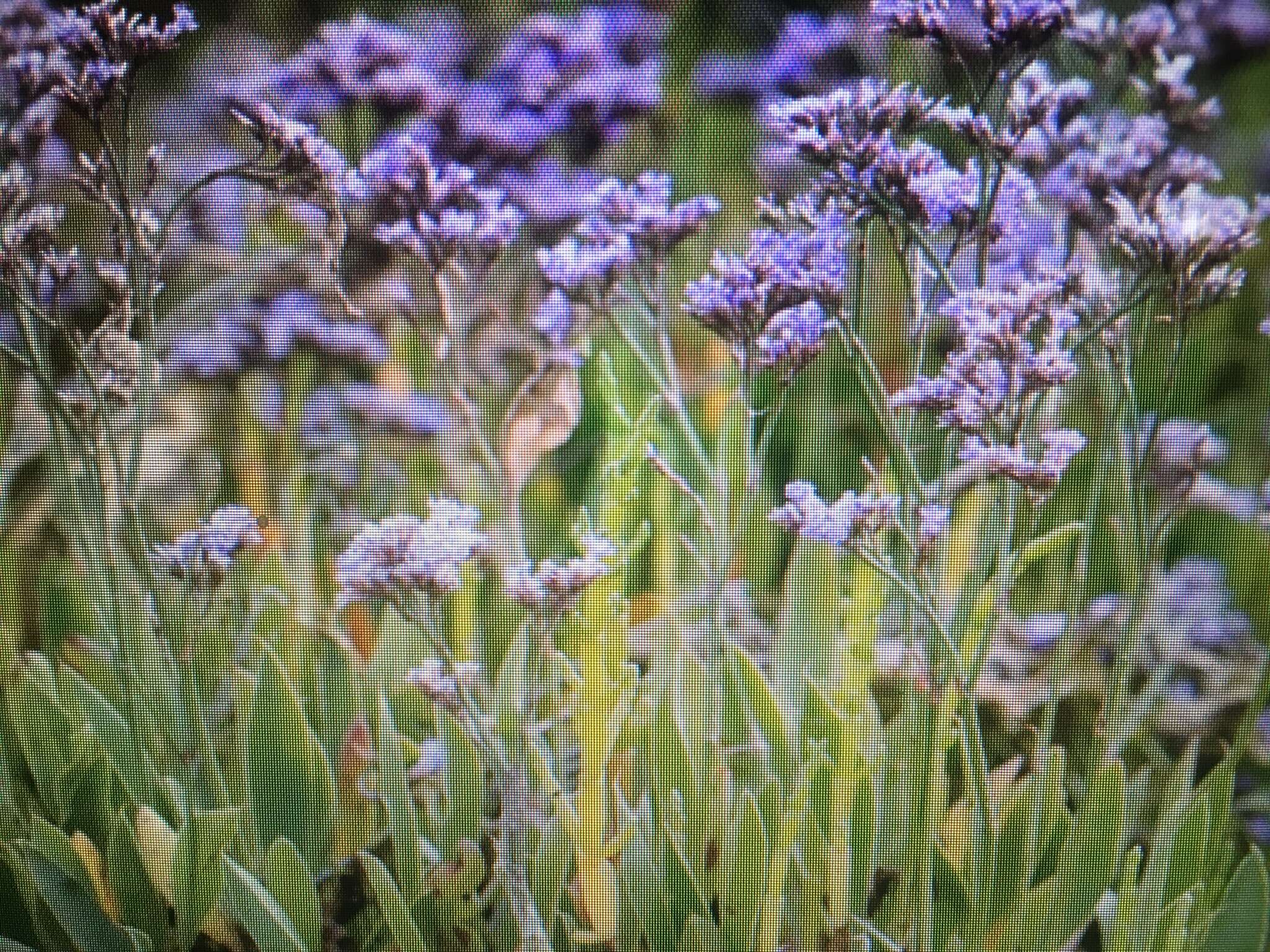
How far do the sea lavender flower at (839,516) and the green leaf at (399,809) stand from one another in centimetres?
32

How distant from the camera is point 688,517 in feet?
2.82

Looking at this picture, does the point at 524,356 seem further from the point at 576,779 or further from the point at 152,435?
Answer: the point at 152,435

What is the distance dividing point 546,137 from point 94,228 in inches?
13.1

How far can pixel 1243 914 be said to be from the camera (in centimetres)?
63

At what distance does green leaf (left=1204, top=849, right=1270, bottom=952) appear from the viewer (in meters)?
0.62

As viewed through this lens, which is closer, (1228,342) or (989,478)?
(989,478)

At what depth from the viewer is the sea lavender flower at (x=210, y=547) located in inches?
27.0

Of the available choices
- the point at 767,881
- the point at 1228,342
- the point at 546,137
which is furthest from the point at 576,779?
the point at 1228,342

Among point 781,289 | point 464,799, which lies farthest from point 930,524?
point 464,799

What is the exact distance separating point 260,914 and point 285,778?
0.11 meters

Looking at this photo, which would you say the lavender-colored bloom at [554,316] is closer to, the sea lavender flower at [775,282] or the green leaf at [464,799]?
the sea lavender flower at [775,282]

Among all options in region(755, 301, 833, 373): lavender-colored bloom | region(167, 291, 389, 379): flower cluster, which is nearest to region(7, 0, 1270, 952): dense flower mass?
region(755, 301, 833, 373): lavender-colored bloom

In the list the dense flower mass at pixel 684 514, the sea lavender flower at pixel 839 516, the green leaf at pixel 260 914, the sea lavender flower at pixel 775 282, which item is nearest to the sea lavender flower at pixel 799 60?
the dense flower mass at pixel 684 514

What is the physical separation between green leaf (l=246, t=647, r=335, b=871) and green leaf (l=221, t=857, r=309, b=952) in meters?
0.09
